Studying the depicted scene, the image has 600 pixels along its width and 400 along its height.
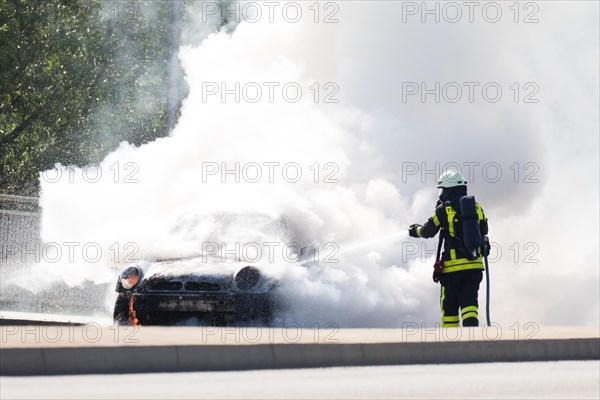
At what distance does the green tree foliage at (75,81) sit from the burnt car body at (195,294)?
18889mm

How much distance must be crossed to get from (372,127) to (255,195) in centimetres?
423

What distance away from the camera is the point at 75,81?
36.2 meters

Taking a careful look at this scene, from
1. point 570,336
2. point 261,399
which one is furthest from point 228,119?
point 261,399

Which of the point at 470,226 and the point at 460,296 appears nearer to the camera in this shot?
the point at 470,226

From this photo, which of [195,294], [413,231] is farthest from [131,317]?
[413,231]

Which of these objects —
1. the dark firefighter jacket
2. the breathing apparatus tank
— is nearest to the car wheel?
the dark firefighter jacket

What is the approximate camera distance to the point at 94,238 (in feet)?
63.1

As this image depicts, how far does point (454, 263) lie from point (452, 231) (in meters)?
0.31

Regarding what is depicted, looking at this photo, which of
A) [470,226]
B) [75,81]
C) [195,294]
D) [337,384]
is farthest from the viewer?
[75,81]

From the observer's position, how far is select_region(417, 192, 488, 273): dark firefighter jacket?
1478cm

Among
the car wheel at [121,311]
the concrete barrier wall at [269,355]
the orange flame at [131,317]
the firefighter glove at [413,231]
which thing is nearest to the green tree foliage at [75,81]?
the car wheel at [121,311]

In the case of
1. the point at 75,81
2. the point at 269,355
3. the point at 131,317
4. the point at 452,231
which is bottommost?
the point at 269,355

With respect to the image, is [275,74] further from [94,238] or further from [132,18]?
[132,18]

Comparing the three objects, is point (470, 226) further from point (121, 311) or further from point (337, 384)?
point (337, 384)
